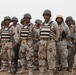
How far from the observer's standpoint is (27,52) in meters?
9.70

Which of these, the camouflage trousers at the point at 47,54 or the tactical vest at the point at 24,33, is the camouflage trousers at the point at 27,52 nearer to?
the tactical vest at the point at 24,33

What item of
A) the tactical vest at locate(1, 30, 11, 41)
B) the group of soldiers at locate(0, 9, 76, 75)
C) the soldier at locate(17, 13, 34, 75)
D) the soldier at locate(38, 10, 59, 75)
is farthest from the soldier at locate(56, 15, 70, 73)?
the tactical vest at locate(1, 30, 11, 41)

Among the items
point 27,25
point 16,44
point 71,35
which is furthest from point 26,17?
point 71,35

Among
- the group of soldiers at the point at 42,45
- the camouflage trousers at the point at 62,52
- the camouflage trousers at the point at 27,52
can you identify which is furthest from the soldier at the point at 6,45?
the camouflage trousers at the point at 62,52

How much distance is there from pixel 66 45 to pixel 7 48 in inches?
92.8

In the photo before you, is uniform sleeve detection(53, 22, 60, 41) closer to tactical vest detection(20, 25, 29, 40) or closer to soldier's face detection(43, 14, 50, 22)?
soldier's face detection(43, 14, 50, 22)

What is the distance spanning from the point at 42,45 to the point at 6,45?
210cm

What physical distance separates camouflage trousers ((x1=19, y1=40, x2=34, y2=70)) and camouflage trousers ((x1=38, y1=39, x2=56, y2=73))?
586 mm

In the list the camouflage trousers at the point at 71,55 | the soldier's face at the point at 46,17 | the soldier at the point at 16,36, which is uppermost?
the soldier's face at the point at 46,17

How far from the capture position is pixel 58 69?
392 inches

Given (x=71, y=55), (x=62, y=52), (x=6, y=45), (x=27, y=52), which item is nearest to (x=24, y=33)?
(x=27, y=52)

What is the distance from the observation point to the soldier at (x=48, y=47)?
901 centimetres

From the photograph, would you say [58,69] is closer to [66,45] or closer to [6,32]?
[66,45]

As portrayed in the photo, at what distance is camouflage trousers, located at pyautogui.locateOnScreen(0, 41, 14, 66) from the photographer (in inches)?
417
